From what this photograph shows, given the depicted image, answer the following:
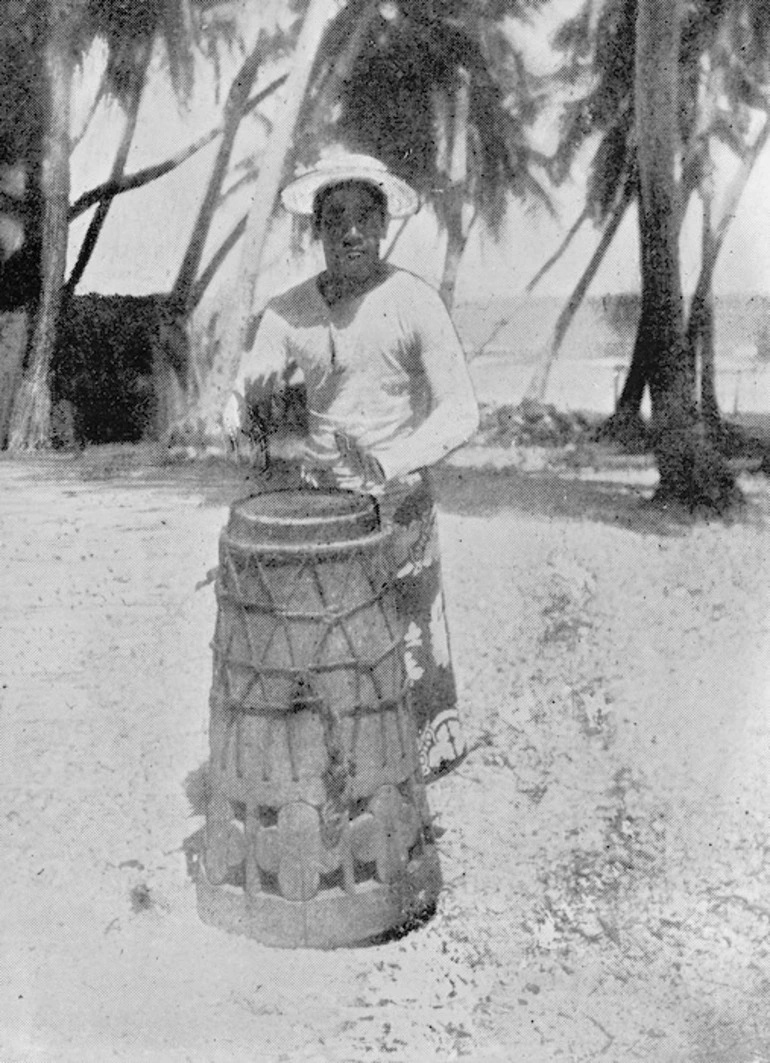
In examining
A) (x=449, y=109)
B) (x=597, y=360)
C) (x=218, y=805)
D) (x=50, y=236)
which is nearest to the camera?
(x=218, y=805)

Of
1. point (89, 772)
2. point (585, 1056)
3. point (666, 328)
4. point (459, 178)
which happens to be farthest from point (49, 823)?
point (459, 178)

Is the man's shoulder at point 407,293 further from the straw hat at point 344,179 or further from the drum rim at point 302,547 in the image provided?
the drum rim at point 302,547

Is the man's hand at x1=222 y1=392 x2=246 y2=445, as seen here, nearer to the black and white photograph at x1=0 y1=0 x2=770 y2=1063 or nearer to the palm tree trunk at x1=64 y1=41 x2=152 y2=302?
the black and white photograph at x1=0 y1=0 x2=770 y2=1063

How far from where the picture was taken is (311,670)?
3.01 metres

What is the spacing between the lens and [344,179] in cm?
349

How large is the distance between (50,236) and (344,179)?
921cm

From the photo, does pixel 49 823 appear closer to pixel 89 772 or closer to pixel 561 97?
pixel 89 772

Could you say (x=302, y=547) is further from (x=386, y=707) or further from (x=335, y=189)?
(x=335, y=189)

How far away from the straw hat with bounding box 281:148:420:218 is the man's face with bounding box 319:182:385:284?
4cm

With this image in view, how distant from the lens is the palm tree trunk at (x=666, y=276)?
7.54 meters

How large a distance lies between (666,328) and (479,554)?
7.05 ft

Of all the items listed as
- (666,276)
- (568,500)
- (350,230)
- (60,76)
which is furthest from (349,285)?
(60,76)

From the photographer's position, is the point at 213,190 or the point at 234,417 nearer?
the point at 234,417

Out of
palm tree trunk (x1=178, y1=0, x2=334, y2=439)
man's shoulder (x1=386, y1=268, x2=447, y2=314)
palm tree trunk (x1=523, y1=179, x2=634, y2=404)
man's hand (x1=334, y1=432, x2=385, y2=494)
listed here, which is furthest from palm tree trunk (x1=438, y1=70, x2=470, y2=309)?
man's hand (x1=334, y1=432, x2=385, y2=494)
